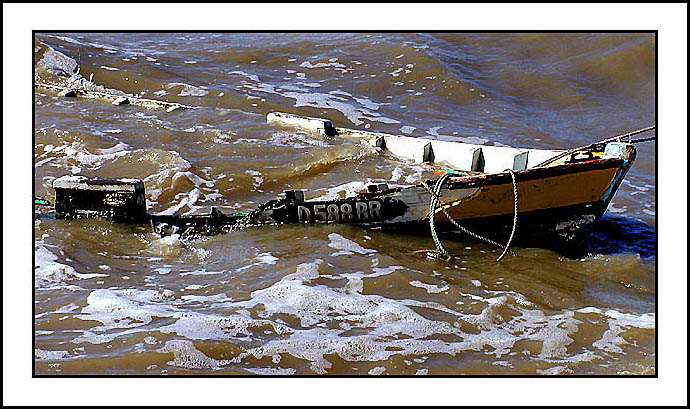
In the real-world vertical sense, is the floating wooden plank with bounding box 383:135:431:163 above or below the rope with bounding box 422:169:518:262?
above

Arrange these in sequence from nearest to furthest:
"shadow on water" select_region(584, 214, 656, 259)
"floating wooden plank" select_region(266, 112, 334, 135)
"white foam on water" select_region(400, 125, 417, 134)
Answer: "shadow on water" select_region(584, 214, 656, 259)
"floating wooden plank" select_region(266, 112, 334, 135)
"white foam on water" select_region(400, 125, 417, 134)

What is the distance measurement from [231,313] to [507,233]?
302cm

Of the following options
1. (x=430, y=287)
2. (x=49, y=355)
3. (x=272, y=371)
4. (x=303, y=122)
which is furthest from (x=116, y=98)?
(x=272, y=371)

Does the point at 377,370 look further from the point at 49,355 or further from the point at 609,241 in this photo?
the point at 609,241

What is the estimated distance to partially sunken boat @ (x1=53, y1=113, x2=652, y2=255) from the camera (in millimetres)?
7230

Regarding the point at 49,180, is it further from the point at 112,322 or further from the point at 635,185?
the point at 635,185

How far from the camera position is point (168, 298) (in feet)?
20.9

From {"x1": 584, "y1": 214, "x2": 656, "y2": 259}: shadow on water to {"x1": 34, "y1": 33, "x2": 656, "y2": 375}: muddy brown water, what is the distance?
1.4 inches

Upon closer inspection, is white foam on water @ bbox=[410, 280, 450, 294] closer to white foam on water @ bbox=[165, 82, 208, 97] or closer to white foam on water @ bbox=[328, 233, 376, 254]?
white foam on water @ bbox=[328, 233, 376, 254]

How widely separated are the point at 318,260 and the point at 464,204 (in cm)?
154

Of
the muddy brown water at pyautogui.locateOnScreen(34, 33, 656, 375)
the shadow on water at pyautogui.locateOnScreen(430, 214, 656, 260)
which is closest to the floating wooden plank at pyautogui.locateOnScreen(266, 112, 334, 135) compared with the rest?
the muddy brown water at pyautogui.locateOnScreen(34, 33, 656, 375)

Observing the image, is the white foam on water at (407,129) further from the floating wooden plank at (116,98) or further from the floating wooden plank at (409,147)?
the floating wooden plank at (116,98)

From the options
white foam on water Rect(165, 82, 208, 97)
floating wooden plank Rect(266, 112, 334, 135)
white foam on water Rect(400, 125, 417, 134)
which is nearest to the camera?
floating wooden plank Rect(266, 112, 334, 135)

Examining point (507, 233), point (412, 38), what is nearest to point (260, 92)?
point (412, 38)
